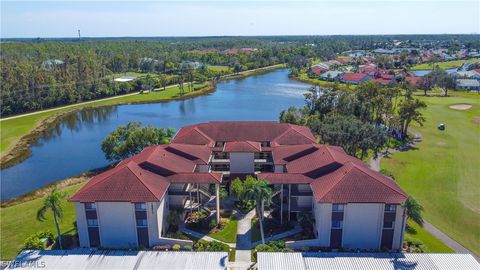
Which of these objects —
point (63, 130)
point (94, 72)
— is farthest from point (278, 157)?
point (94, 72)

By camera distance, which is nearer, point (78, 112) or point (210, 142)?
point (210, 142)

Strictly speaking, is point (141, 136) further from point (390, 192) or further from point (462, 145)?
point (462, 145)

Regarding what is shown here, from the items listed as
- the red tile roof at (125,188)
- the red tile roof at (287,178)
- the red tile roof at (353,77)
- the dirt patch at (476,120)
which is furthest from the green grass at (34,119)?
the dirt patch at (476,120)

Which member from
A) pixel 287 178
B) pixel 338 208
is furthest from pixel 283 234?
pixel 338 208

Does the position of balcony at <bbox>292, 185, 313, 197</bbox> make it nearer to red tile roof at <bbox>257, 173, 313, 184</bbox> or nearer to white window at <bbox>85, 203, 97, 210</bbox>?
red tile roof at <bbox>257, 173, 313, 184</bbox>

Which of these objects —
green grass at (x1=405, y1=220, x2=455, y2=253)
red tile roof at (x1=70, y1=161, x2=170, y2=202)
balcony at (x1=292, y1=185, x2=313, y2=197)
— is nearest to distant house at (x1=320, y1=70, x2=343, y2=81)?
green grass at (x1=405, y1=220, x2=455, y2=253)
